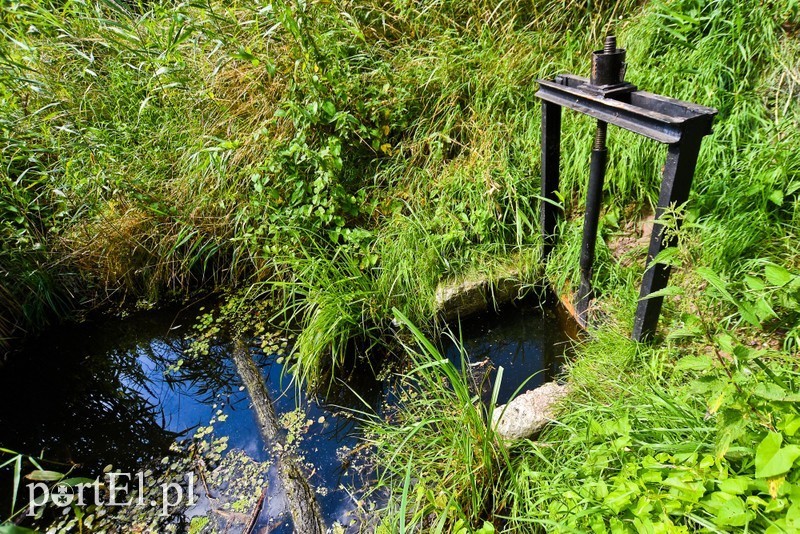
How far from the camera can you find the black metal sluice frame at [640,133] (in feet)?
5.26

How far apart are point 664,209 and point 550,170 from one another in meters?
1.00

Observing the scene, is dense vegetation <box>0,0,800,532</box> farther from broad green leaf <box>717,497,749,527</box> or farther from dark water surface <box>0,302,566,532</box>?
dark water surface <box>0,302,566,532</box>

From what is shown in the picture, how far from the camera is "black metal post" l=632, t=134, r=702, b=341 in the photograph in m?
1.62

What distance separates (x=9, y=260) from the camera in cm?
319

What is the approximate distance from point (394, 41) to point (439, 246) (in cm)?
188

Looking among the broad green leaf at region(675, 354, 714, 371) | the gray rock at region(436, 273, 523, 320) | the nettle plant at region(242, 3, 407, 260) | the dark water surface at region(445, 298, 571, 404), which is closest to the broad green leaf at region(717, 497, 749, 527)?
the broad green leaf at region(675, 354, 714, 371)

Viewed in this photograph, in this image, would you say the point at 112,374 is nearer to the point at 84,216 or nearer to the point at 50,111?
the point at 84,216

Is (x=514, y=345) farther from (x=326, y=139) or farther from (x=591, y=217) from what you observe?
(x=326, y=139)

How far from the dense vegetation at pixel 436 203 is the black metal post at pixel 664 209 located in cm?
9

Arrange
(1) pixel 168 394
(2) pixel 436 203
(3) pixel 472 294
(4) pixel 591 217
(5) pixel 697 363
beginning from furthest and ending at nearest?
1. (2) pixel 436 203
2. (1) pixel 168 394
3. (3) pixel 472 294
4. (4) pixel 591 217
5. (5) pixel 697 363

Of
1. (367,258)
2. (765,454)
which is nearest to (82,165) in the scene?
(367,258)

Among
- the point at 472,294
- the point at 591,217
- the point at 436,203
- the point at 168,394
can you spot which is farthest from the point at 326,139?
the point at 168,394

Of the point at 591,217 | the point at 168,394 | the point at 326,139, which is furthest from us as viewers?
the point at 326,139

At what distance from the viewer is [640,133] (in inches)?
68.0
